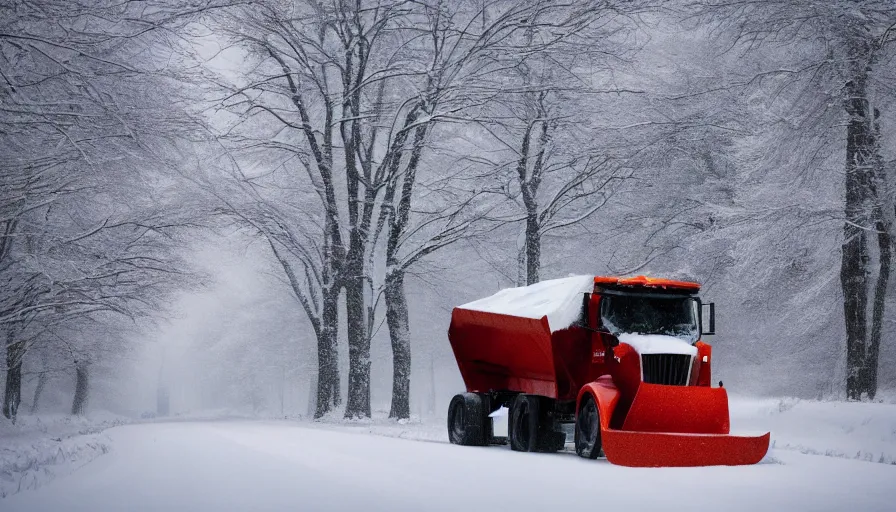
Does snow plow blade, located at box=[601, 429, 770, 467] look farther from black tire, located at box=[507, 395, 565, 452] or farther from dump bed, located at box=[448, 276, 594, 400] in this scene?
black tire, located at box=[507, 395, 565, 452]

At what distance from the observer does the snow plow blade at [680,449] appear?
1029cm

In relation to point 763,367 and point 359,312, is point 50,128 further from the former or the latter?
point 763,367

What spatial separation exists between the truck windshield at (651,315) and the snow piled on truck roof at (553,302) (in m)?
0.35

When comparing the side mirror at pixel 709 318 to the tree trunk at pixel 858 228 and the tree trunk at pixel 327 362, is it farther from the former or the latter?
the tree trunk at pixel 327 362

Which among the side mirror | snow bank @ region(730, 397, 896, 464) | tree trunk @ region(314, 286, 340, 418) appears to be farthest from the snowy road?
tree trunk @ region(314, 286, 340, 418)

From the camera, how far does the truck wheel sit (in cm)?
1459

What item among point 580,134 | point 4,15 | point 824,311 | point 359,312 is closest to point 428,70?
point 580,134

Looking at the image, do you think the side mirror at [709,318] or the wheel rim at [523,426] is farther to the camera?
the wheel rim at [523,426]

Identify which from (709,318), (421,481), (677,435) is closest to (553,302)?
(709,318)

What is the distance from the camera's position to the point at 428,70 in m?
20.8

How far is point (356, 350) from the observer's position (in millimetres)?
24328

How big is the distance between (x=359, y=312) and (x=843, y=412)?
12.7 metres

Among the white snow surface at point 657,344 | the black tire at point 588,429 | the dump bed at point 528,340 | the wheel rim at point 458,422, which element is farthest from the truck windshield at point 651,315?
the wheel rim at point 458,422

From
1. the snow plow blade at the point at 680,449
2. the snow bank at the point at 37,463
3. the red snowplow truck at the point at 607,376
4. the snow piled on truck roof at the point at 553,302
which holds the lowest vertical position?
the snow bank at the point at 37,463
